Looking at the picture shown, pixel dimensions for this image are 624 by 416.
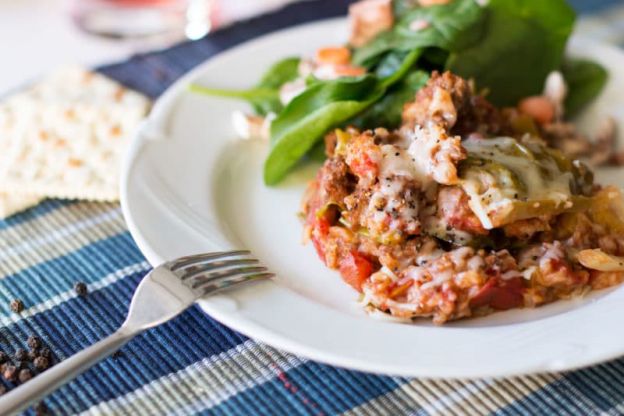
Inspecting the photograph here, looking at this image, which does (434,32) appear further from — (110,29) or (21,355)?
(110,29)

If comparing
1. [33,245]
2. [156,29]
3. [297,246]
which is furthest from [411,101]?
[156,29]

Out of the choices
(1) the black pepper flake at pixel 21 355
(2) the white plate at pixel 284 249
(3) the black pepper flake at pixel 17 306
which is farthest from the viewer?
(3) the black pepper flake at pixel 17 306

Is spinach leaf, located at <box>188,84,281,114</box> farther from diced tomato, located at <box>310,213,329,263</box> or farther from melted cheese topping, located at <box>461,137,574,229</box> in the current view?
melted cheese topping, located at <box>461,137,574,229</box>

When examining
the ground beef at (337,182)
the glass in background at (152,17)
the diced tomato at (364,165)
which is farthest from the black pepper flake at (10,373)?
the glass in background at (152,17)

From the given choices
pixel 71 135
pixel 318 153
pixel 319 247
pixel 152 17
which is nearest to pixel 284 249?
pixel 319 247

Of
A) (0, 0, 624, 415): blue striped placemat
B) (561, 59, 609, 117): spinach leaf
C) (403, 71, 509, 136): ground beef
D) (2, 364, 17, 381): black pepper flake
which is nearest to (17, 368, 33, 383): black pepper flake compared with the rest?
(2, 364, 17, 381): black pepper flake

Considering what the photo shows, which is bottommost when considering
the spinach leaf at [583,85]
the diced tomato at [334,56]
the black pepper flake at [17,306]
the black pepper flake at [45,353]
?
the spinach leaf at [583,85]

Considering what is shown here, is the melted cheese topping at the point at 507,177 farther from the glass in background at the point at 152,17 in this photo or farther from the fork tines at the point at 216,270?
the glass in background at the point at 152,17
